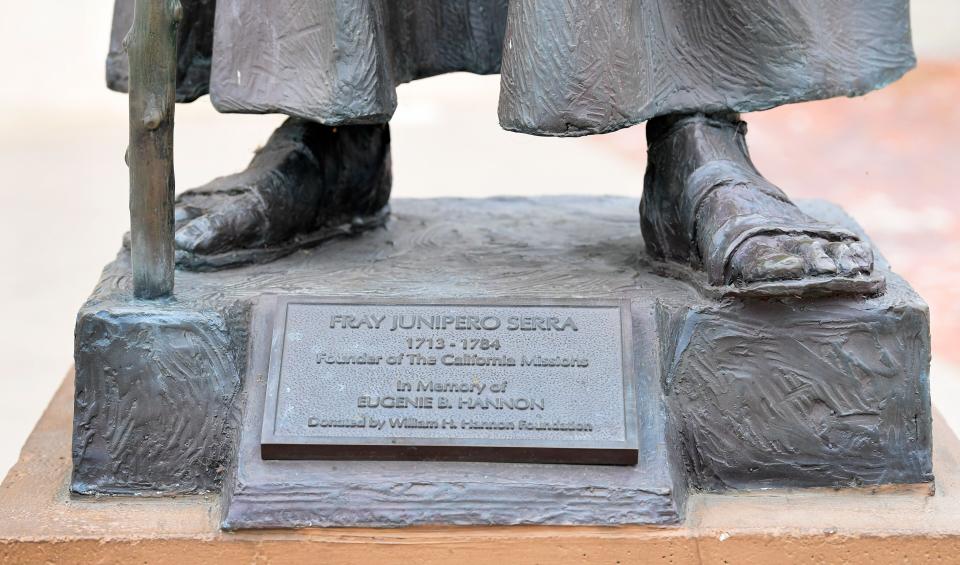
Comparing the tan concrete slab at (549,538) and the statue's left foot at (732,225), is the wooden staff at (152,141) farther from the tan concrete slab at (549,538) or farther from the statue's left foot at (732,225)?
the statue's left foot at (732,225)

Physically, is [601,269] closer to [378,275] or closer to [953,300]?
[378,275]

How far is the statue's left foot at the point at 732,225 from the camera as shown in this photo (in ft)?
7.79

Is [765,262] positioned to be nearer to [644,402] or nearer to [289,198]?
[644,402]

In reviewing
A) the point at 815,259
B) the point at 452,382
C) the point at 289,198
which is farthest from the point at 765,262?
the point at 289,198

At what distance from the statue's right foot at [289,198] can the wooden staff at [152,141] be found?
0.17m

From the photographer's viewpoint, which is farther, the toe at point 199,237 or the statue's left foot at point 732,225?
the toe at point 199,237

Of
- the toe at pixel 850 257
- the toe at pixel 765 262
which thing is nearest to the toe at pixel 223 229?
the toe at pixel 765 262

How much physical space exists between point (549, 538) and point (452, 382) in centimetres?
28

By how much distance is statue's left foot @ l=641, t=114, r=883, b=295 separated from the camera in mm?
2375

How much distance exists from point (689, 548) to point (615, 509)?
4.7 inches

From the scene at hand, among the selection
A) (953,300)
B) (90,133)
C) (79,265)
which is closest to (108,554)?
(79,265)

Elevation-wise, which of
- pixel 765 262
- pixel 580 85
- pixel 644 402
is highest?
pixel 580 85

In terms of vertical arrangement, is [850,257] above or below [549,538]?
above

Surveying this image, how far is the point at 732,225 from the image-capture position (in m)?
2.47
